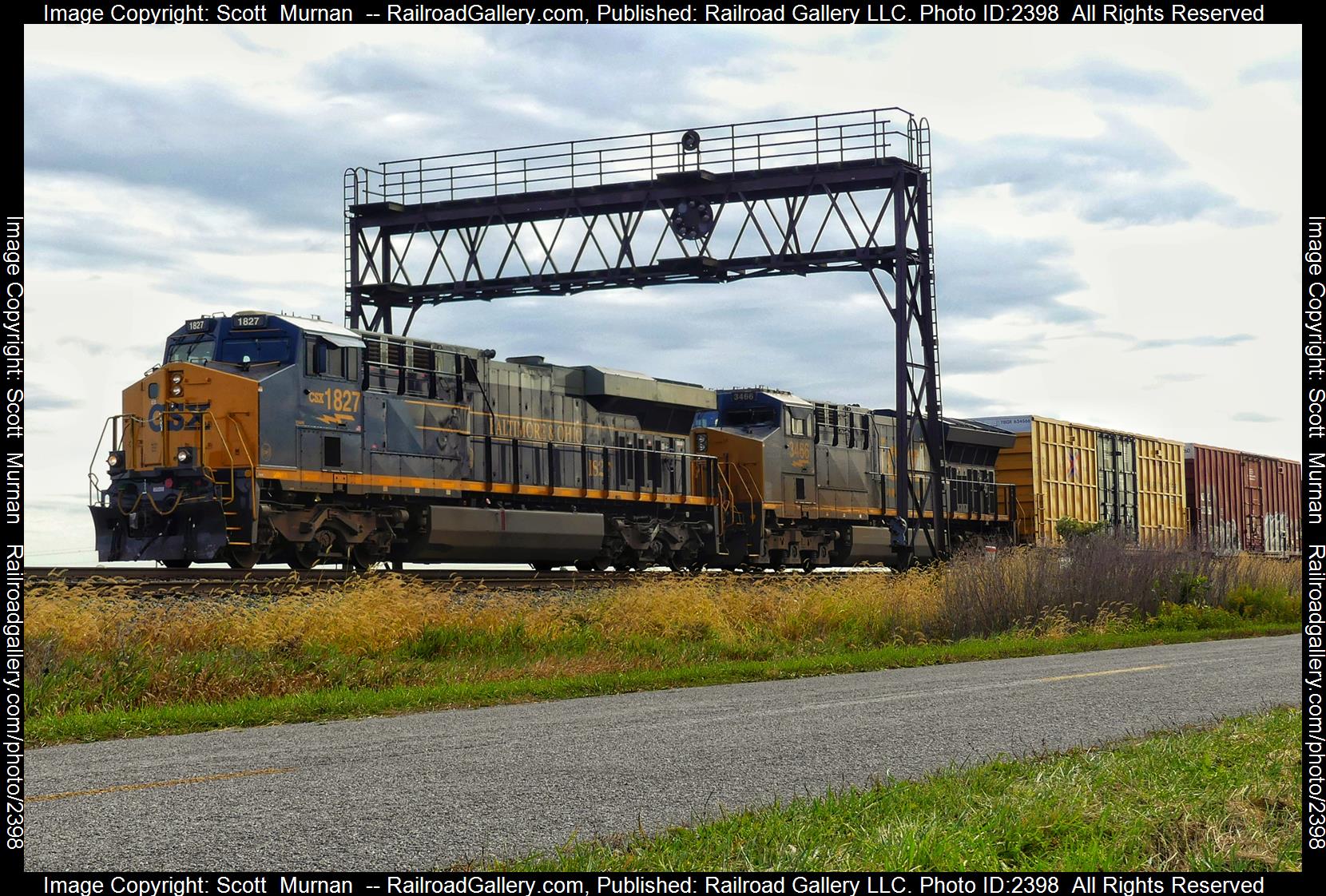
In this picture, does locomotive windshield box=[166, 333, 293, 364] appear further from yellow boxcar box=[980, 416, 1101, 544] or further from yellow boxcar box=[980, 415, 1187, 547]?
yellow boxcar box=[980, 416, 1101, 544]

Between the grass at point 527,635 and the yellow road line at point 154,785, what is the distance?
10.3 ft

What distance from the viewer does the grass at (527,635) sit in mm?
12781

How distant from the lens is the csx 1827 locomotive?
22.8 meters

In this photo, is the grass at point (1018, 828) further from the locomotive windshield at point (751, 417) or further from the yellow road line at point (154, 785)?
the locomotive windshield at point (751, 417)

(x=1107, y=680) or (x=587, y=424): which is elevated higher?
(x=587, y=424)

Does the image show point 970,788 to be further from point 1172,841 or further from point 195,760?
point 195,760

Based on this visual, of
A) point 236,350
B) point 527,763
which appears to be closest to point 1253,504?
point 236,350

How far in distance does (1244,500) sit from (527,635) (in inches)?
1469

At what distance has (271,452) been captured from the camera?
897 inches

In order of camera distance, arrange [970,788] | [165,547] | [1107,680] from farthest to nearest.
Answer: [165,547]
[1107,680]
[970,788]

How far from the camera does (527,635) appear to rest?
59.5 feet

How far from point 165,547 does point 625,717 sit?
45.7 feet

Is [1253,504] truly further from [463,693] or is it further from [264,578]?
[463,693]
